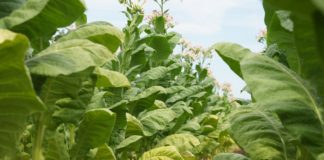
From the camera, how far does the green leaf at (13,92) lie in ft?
5.70

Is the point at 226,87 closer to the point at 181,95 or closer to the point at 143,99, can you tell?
the point at 181,95

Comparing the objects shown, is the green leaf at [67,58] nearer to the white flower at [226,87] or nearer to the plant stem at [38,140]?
the plant stem at [38,140]

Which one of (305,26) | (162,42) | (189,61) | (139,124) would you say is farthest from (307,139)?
(189,61)

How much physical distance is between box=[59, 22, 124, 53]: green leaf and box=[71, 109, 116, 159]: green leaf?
2.11 feet

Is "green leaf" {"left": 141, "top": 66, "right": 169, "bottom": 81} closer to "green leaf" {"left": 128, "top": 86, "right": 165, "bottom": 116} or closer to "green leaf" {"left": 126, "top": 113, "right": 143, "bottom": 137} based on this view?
"green leaf" {"left": 128, "top": 86, "right": 165, "bottom": 116}

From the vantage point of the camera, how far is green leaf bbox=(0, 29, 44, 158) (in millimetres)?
1736

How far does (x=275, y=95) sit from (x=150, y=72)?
4.57 meters

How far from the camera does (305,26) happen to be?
1764 mm

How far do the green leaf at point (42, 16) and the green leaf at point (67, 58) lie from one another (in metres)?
0.15

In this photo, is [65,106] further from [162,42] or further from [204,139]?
[204,139]

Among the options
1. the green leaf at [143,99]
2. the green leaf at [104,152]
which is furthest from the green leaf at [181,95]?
the green leaf at [104,152]

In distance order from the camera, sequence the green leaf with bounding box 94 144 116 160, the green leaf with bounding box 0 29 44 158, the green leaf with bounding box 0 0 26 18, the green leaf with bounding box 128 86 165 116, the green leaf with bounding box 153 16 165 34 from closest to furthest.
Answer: the green leaf with bounding box 0 29 44 158, the green leaf with bounding box 0 0 26 18, the green leaf with bounding box 94 144 116 160, the green leaf with bounding box 128 86 165 116, the green leaf with bounding box 153 16 165 34

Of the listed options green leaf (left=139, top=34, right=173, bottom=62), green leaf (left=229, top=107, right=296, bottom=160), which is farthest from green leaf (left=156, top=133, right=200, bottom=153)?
green leaf (left=229, top=107, right=296, bottom=160)

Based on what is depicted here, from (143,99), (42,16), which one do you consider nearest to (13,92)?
(42,16)
